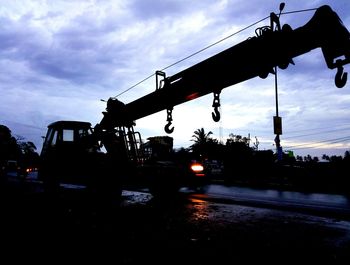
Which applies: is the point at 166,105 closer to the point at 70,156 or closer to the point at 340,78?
the point at 340,78

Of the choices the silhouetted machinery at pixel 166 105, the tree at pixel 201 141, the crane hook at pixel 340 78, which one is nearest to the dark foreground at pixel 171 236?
the silhouetted machinery at pixel 166 105

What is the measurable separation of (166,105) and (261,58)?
3008mm

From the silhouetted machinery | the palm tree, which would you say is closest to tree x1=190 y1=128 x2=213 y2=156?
the palm tree

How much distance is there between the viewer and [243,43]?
676cm

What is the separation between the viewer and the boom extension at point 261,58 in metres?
5.84

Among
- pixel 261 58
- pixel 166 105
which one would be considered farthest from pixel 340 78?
pixel 166 105

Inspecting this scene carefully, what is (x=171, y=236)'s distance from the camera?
6188mm

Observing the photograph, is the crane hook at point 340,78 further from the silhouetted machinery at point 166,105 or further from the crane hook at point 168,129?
the crane hook at point 168,129

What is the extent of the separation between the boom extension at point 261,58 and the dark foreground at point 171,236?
2947mm

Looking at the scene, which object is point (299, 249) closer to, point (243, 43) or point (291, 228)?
point (291, 228)

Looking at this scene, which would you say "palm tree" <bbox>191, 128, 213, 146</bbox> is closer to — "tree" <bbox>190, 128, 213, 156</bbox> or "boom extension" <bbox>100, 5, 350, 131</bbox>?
"tree" <bbox>190, 128, 213, 156</bbox>

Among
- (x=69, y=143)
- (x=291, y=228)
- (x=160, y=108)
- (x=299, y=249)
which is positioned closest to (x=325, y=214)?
(x=291, y=228)

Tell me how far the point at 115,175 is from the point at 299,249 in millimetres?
7014

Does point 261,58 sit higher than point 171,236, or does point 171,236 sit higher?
point 261,58
